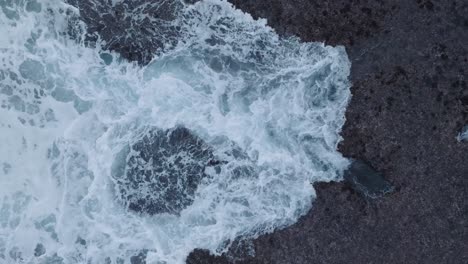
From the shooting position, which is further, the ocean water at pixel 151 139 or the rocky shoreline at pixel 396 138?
the ocean water at pixel 151 139

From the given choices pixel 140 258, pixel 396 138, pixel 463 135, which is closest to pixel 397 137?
pixel 396 138

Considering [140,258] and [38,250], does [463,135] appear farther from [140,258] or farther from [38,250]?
[38,250]

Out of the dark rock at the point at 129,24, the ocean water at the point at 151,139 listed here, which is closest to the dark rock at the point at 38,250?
the ocean water at the point at 151,139

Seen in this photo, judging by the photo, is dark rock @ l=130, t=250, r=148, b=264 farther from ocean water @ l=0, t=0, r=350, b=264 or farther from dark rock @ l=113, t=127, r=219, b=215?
dark rock @ l=113, t=127, r=219, b=215

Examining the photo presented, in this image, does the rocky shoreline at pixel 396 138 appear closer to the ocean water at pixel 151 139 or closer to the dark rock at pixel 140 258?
the ocean water at pixel 151 139

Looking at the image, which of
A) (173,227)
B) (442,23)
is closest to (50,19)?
(173,227)

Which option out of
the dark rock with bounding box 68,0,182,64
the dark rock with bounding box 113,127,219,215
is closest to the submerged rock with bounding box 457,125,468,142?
the dark rock with bounding box 113,127,219,215

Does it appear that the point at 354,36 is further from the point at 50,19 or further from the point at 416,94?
the point at 50,19
